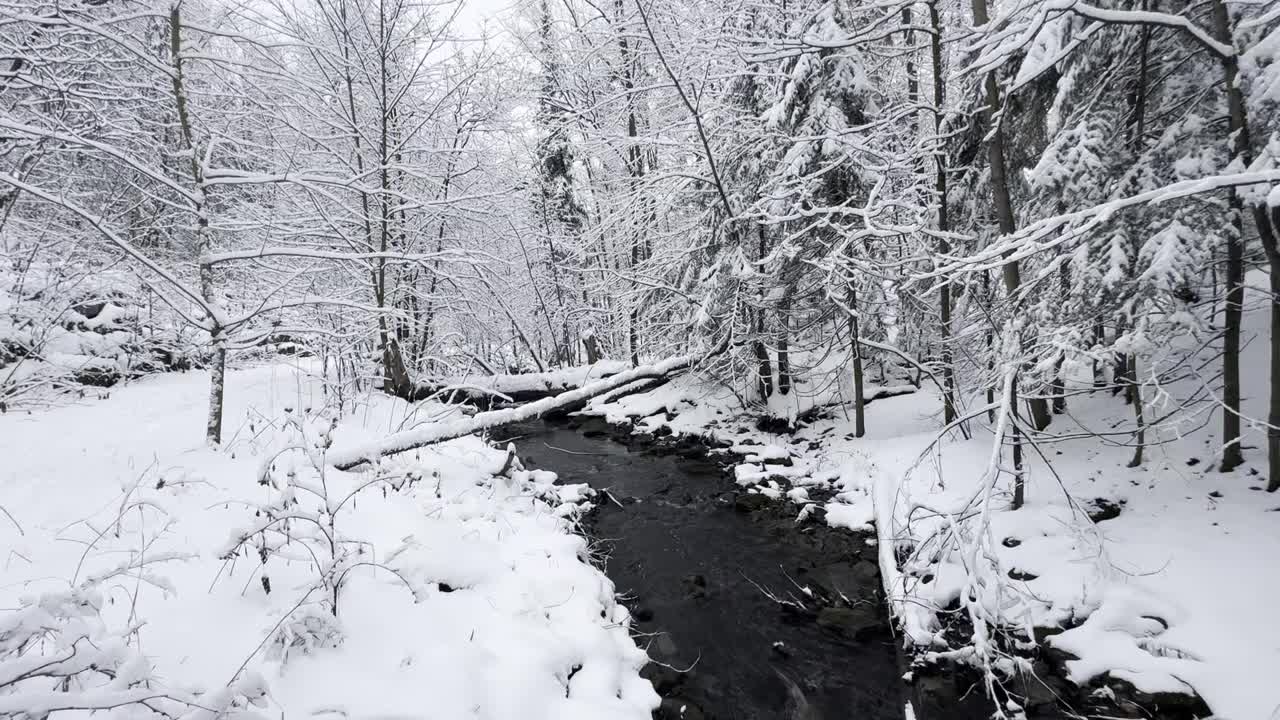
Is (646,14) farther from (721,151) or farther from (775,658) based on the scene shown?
(775,658)

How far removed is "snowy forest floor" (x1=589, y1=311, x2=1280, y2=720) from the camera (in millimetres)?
3984

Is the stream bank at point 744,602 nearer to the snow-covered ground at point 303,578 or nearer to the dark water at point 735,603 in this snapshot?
the dark water at point 735,603

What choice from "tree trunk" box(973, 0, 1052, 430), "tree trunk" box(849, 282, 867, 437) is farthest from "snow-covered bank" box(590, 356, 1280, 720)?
A: "tree trunk" box(849, 282, 867, 437)

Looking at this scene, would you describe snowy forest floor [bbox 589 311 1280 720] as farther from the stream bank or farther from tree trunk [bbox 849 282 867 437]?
tree trunk [bbox 849 282 867 437]

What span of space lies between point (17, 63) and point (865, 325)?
11.5 m

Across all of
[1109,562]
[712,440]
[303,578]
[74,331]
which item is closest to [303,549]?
[303,578]

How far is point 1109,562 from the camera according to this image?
462 centimetres

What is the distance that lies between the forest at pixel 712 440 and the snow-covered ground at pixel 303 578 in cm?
3

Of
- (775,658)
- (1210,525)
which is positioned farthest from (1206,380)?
(775,658)

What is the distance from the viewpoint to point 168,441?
17.9 feet

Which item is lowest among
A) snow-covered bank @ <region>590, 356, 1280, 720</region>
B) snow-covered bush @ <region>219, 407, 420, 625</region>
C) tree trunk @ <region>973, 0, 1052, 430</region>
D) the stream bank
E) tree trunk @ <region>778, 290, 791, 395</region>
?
the stream bank

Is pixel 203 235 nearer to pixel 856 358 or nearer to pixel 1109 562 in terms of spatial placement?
pixel 1109 562

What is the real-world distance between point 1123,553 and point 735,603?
153 inches

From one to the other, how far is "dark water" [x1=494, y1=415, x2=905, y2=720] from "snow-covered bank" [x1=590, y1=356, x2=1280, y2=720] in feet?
1.96
